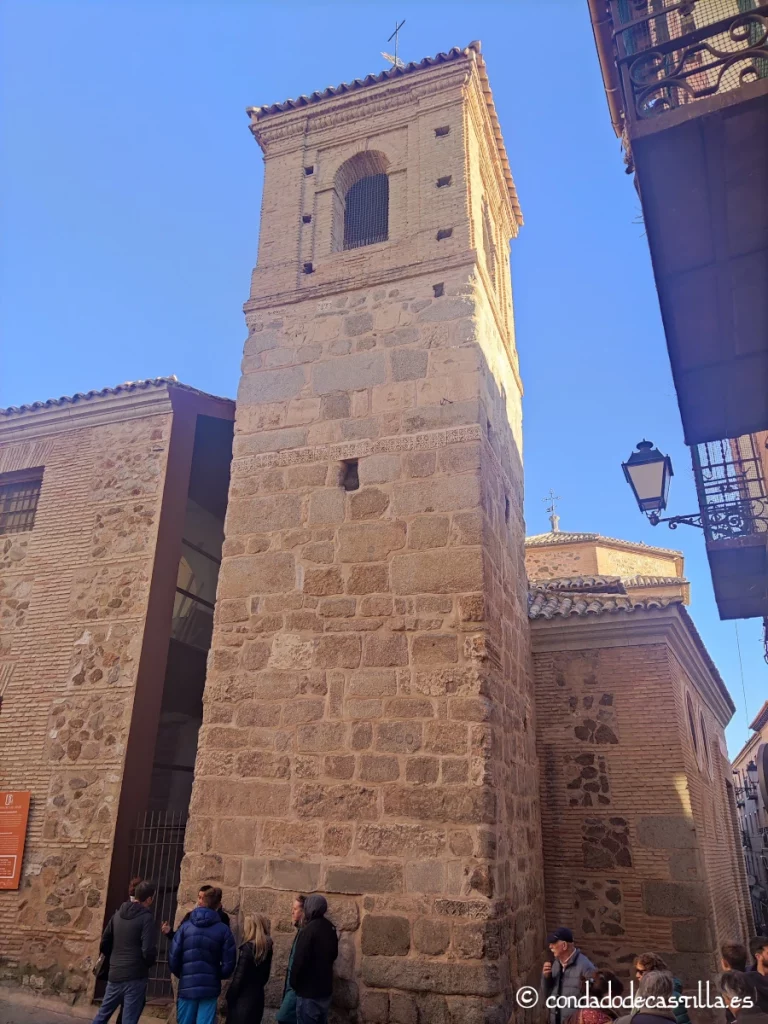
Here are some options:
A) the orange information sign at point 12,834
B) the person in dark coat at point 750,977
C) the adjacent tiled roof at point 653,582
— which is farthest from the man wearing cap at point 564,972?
the adjacent tiled roof at point 653,582

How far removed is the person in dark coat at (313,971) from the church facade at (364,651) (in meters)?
0.39

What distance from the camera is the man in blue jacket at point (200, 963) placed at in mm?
4887

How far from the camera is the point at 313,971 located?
4.80m

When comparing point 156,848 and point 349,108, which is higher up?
point 349,108

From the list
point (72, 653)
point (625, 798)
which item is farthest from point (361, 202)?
point (625, 798)

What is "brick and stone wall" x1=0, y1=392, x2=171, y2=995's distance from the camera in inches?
269

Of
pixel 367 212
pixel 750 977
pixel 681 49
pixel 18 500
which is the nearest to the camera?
pixel 750 977

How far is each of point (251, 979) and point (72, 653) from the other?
3.91m

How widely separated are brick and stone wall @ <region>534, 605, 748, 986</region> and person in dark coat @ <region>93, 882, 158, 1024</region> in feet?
13.0

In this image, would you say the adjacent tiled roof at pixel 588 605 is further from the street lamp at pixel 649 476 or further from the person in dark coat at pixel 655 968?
the person in dark coat at pixel 655 968

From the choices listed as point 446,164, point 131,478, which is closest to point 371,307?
point 446,164

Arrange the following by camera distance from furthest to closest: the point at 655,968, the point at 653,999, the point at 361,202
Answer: the point at 361,202
the point at 655,968
the point at 653,999

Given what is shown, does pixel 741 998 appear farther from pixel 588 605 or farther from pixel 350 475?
pixel 588 605
